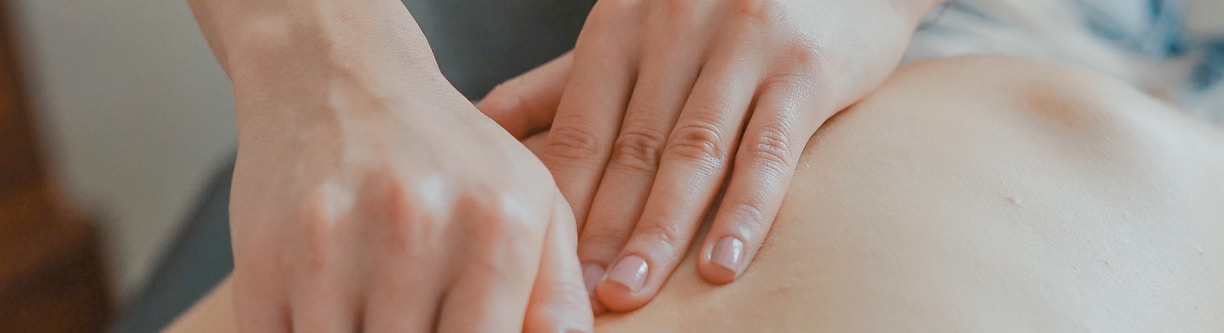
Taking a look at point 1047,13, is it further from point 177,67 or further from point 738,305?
point 177,67

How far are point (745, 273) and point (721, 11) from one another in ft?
0.73

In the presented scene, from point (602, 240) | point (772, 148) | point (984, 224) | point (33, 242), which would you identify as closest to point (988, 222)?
point (984, 224)

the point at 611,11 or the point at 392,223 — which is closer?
the point at 392,223

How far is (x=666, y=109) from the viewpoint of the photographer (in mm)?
654

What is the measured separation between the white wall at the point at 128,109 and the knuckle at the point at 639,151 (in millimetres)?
942

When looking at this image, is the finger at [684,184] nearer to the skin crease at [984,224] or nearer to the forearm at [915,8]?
the skin crease at [984,224]

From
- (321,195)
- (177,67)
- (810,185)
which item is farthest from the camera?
(177,67)

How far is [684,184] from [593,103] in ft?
0.36

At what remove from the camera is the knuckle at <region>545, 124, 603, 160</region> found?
2.11 feet

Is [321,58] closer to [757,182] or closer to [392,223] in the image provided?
[392,223]

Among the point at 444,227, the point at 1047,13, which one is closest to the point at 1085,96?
the point at 1047,13

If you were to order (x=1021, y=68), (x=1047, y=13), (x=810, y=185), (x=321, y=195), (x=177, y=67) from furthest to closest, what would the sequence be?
(x=177, y=67) < (x=1047, y=13) < (x=1021, y=68) < (x=810, y=185) < (x=321, y=195)

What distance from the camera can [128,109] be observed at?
1433 mm

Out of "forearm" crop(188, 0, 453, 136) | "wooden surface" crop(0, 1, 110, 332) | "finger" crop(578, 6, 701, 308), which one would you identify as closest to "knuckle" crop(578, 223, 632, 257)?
"finger" crop(578, 6, 701, 308)
